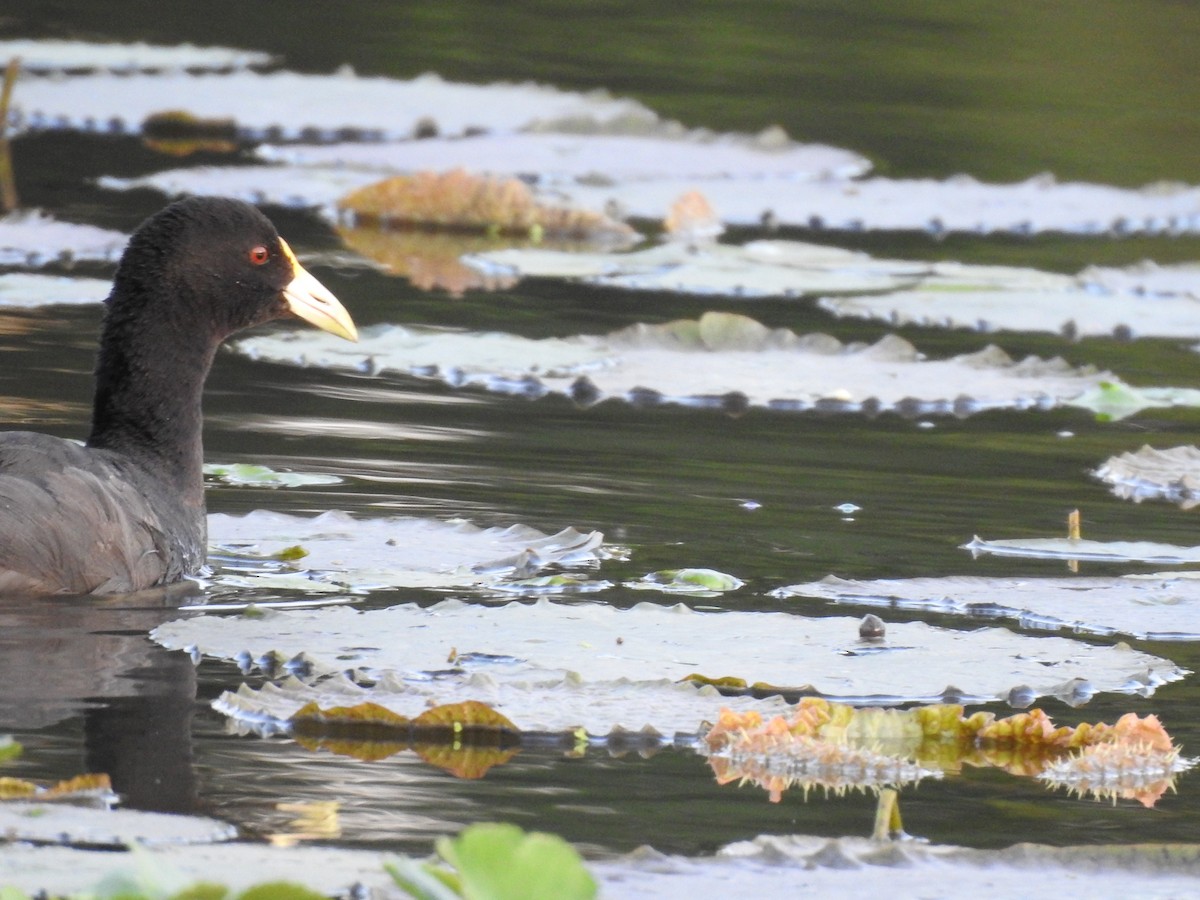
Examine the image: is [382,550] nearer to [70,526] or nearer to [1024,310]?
[70,526]

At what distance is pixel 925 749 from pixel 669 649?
65 cm

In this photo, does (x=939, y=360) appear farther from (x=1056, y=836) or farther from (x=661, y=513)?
(x=1056, y=836)

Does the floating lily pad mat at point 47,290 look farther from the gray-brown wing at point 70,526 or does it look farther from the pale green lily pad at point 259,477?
the gray-brown wing at point 70,526

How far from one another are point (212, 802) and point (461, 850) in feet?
4.82

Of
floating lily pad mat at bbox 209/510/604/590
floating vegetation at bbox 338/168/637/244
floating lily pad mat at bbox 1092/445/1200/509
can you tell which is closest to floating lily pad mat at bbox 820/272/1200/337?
floating vegetation at bbox 338/168/637/244

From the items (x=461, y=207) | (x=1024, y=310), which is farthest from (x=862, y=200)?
(x=1024, y=310)

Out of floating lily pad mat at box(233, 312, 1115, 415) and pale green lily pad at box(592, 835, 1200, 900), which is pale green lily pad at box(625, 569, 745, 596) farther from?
floating lily pad mat at box(233, 312, 1115, 415)

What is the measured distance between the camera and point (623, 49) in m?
18.6

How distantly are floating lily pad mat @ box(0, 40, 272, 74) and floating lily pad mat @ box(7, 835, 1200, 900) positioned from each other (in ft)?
44.3

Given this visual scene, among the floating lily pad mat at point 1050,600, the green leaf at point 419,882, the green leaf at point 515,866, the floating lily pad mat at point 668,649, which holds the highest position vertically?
the floating lily pad mat at point 1050,600

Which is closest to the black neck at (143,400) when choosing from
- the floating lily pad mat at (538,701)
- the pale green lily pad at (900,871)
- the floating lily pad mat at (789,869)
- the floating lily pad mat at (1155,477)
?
the floating lily pad mat at (538,701)

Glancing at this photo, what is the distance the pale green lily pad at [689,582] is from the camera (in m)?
5.46

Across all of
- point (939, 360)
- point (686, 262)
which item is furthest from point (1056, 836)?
point (686, 262)

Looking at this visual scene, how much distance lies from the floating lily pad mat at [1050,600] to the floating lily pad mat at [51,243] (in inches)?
190
